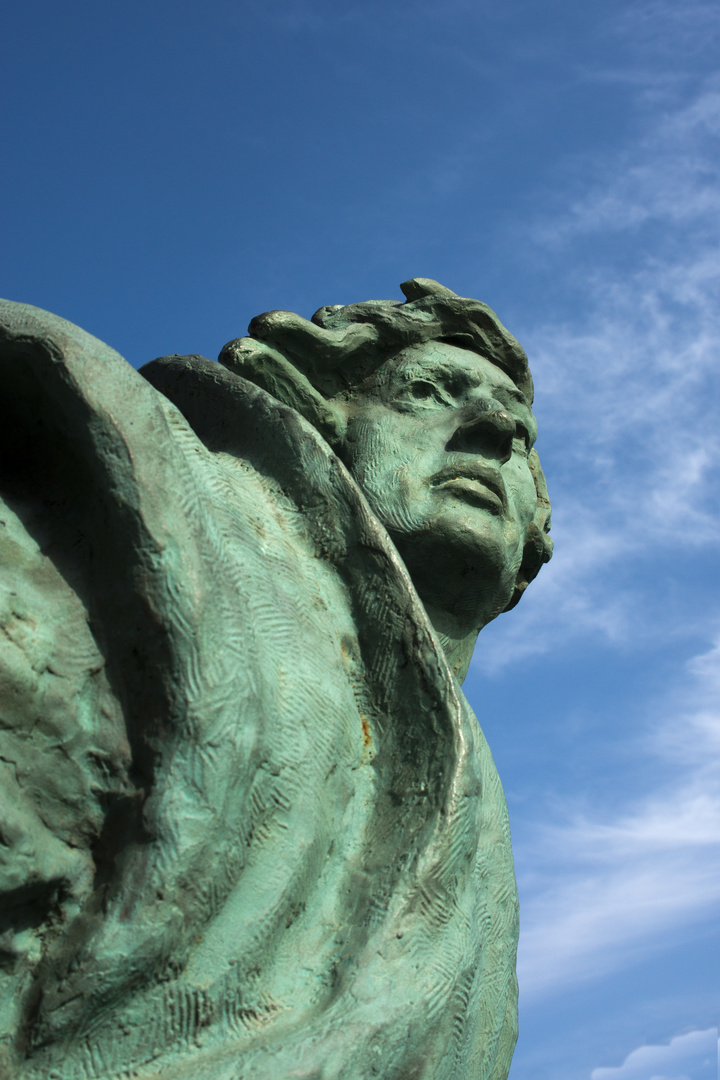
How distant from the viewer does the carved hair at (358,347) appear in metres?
3.69

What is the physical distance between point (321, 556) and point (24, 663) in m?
0.90

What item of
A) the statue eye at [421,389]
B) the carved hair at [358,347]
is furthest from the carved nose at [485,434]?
the carved hair at [358,347]

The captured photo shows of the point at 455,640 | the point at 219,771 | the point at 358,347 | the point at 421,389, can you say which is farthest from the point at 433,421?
the point at 219,771

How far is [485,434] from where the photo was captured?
349 centimetres

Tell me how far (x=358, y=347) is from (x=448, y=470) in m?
0.69

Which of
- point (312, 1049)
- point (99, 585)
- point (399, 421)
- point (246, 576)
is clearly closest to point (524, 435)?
point (399, 421)

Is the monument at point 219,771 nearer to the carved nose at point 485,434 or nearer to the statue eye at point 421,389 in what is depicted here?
the carved nose at point 485,434

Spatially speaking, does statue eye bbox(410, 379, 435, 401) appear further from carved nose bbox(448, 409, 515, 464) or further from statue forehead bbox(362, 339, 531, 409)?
carved nose bbox(448, 409, 515, 464)

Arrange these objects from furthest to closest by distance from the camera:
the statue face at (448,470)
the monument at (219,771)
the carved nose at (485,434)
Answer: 1. the carved nose at (485,434)
2. the statue face at (448,470)
3. the monument at (219,771)

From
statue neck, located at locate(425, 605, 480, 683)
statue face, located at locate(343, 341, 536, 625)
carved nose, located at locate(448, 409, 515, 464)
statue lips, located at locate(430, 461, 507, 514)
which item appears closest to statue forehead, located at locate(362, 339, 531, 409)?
statue face, located at locate(343, 341, 536, 625)

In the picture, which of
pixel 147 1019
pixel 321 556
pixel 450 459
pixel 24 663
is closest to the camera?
pixel 147 1019

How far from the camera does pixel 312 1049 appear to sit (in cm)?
211

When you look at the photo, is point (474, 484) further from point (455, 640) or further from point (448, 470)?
point (455, 640)

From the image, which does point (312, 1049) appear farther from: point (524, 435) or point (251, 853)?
point (524, 435)
